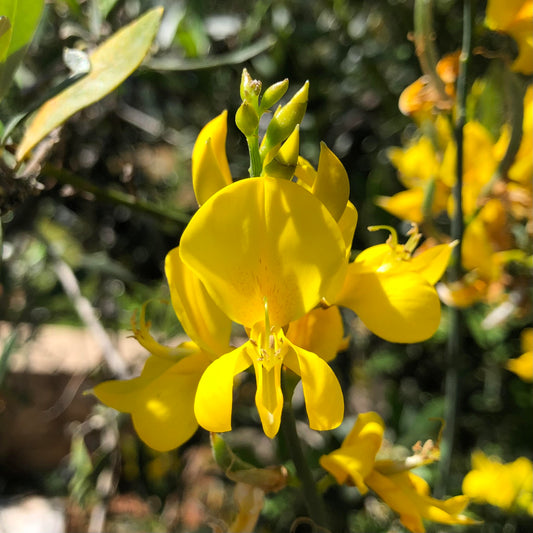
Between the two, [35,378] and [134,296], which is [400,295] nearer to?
[134,296]

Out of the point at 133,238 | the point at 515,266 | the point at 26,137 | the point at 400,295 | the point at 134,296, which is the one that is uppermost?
the point at 26,137

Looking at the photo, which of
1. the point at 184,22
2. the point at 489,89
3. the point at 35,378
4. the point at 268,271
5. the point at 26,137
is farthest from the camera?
the point at 35,378

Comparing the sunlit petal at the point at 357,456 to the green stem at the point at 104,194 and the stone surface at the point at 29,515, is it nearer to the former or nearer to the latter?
the green stem at the point at 104,194

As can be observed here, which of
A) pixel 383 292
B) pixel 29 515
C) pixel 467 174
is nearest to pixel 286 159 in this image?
pixel 383 292

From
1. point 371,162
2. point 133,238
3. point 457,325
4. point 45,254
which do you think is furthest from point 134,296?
point 457,325

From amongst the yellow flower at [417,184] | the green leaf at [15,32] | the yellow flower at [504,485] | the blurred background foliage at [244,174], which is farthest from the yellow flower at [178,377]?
the yellow flower at [504,485]

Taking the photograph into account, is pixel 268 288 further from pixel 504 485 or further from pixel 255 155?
pixel 504 485

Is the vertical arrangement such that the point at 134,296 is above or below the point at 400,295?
below
